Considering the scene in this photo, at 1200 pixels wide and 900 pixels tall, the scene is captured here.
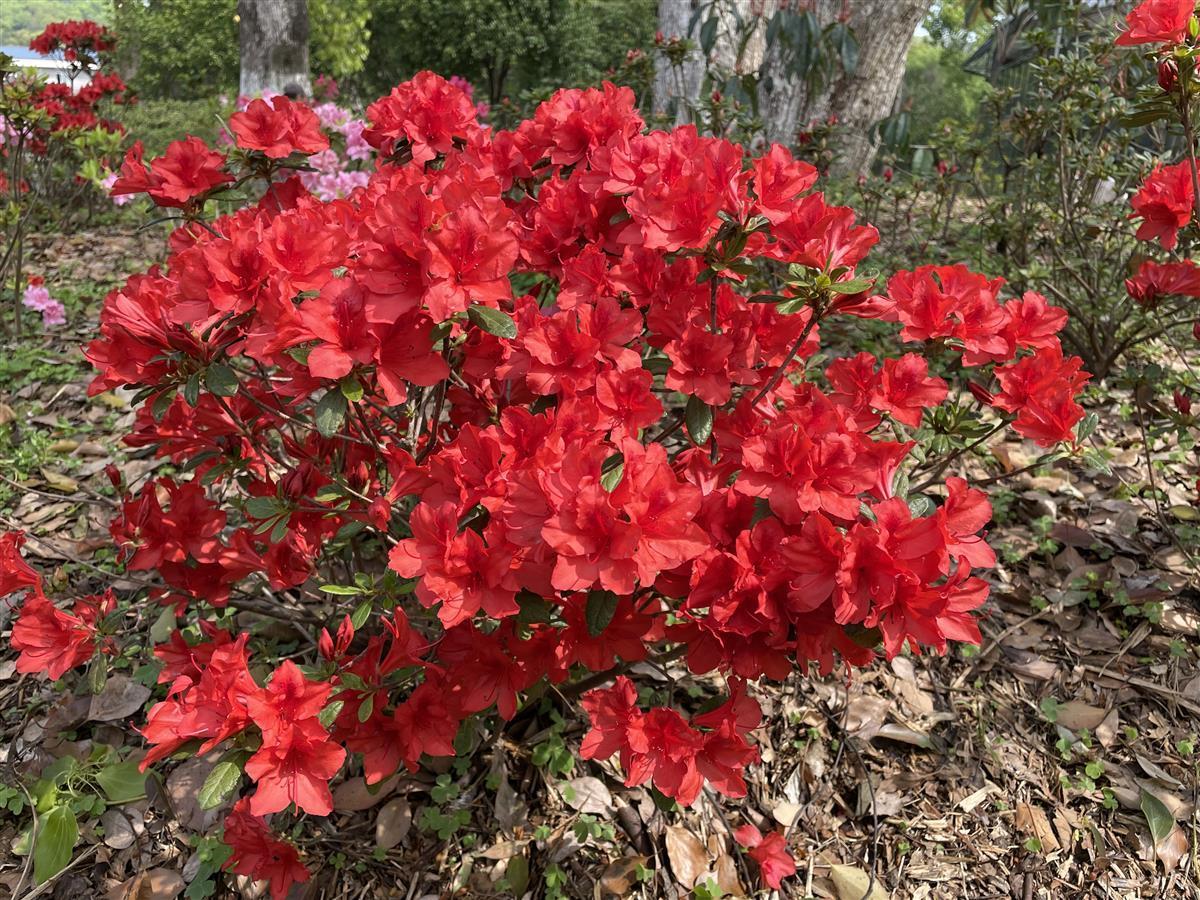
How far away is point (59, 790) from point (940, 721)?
1.99 metres

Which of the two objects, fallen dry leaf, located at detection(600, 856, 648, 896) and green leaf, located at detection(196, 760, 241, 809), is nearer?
green leaf, located at detection(196, 760, 241, 809)

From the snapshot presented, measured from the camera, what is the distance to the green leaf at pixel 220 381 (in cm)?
119

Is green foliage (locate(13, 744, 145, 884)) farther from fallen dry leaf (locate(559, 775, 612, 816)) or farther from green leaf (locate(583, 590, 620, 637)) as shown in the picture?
green leaf (locate(583, 590, 620, 637))

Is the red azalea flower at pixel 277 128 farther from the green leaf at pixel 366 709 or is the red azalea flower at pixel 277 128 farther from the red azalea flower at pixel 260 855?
the red azalea flower at pixel 260 855

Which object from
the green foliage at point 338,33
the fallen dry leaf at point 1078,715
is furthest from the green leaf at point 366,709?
the green foliage at point 338,33

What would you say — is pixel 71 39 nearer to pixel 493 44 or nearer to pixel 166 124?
pixel 166 124

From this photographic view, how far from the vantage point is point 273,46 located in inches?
213

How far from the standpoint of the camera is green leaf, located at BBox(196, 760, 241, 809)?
109 cm

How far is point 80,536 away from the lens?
250cm

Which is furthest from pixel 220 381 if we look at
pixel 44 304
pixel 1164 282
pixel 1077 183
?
pixel 1077 183

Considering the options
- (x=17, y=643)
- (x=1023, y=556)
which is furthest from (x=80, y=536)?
(x=1023, y=556)

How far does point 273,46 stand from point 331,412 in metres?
5.32

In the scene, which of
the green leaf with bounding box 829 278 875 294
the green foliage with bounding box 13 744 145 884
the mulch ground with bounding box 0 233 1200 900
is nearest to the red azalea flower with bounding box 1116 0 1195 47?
the green leaf with bounding box 829 278 875 294

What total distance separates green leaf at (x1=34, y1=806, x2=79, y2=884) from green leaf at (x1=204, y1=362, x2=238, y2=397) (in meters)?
1.04
